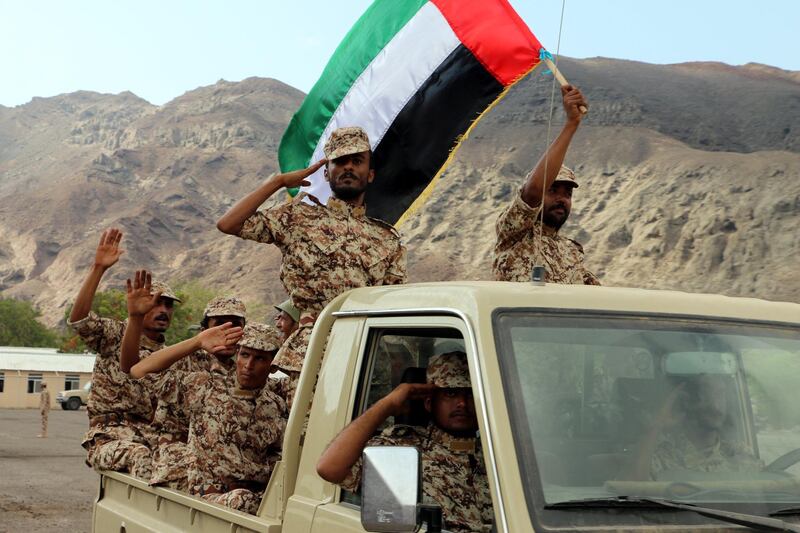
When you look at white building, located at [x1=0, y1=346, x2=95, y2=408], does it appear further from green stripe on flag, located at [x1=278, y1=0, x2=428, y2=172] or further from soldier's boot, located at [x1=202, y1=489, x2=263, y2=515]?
soldier's boot, located at [x1=202, y1=489, x2=263, y2=515]

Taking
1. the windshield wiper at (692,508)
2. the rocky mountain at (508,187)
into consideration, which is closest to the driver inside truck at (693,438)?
the windshield wiper at (692,508)

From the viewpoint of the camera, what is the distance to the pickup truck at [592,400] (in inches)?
110

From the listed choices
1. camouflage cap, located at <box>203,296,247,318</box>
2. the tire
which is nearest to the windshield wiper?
camouflage cap, located at <box>203,296,247,318</box>

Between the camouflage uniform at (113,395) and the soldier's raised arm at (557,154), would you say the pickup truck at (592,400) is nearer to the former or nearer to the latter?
the soldier's raised arm at (557,154)

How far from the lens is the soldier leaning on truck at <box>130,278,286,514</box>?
514 cm

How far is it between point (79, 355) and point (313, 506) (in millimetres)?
68817

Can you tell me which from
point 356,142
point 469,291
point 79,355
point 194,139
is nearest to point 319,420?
point 469,291

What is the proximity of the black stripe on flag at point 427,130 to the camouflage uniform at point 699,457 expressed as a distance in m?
4.36

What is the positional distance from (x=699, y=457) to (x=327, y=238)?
2307mm

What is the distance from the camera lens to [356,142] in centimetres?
505

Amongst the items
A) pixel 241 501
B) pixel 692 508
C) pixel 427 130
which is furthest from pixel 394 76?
pixel 692 508

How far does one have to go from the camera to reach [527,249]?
18.6 ft

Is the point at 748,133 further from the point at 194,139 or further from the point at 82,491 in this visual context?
the point at 82,491

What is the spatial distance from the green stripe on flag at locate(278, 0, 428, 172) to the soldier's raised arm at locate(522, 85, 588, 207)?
2.76 m
